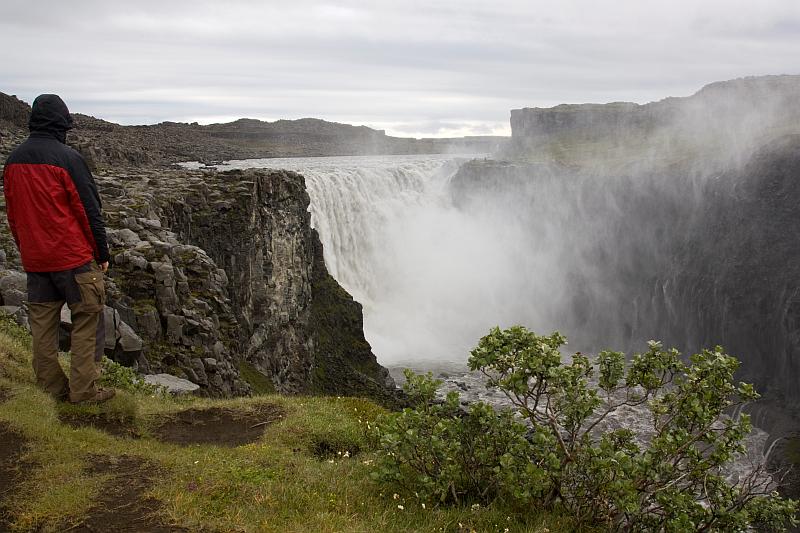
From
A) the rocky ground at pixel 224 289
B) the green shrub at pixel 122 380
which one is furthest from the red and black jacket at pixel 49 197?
the rocky ground at pixel 224 289

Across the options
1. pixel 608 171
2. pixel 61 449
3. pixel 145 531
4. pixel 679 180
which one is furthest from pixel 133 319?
pixel 608 171

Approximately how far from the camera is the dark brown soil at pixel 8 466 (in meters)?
7.10

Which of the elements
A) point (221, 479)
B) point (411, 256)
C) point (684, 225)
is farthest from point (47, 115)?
point (684, 225)

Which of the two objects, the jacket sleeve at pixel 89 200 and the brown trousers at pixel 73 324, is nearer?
the jacket sleeve at pixel 89 200

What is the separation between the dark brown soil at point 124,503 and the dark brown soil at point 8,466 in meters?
0.76

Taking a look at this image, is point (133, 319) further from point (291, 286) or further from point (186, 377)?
point (291, 286)

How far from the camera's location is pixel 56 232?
9867 mm

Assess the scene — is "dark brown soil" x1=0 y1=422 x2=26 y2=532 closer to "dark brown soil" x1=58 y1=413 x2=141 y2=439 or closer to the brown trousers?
"dark brown soil" x1=58 y1=413 x2=141 y2=439

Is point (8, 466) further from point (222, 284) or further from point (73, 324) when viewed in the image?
point (222, 284)

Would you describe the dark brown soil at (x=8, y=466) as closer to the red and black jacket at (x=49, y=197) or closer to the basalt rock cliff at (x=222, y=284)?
the red and black jacket at (x=49, y=197)

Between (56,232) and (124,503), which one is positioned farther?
(56,232)

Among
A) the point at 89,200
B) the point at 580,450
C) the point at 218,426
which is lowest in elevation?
the point at 218,426

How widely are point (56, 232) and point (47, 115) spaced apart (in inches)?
70.0

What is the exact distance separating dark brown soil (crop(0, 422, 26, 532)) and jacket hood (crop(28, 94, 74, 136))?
4.38 meters
